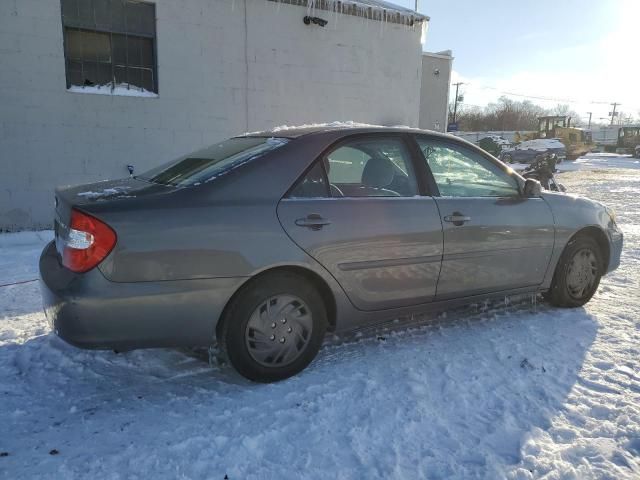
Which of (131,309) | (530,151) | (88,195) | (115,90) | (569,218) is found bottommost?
(131,309)

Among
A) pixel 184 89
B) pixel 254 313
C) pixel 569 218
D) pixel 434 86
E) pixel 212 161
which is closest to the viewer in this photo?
pixel 254 313

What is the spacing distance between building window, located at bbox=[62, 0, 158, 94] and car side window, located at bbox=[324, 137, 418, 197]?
229 inches

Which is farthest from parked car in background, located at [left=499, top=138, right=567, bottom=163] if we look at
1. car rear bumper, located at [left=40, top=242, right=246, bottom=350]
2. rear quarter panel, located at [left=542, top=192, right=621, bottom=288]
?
car rear bumper, located at [left=40, top=242, right=246, bottom=350]

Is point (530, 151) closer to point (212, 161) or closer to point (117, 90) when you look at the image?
point (117, 90)

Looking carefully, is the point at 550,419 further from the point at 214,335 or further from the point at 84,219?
the point at 84,219

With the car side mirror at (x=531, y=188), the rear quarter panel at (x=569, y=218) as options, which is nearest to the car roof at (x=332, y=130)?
the car side mirror at (x=531, y=188)

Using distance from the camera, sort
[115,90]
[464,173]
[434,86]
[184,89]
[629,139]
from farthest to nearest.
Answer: [629,139] → [434,86] → [184,89] → [115,90] → [464,173]

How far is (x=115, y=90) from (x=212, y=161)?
5556mm

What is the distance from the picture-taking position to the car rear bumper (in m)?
2.52

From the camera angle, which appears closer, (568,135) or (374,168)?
(374,168)

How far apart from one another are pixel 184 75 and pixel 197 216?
6.38 m

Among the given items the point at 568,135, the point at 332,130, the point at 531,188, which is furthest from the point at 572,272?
the point at 568,135

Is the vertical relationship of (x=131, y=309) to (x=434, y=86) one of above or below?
below

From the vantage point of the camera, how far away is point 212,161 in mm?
3254
